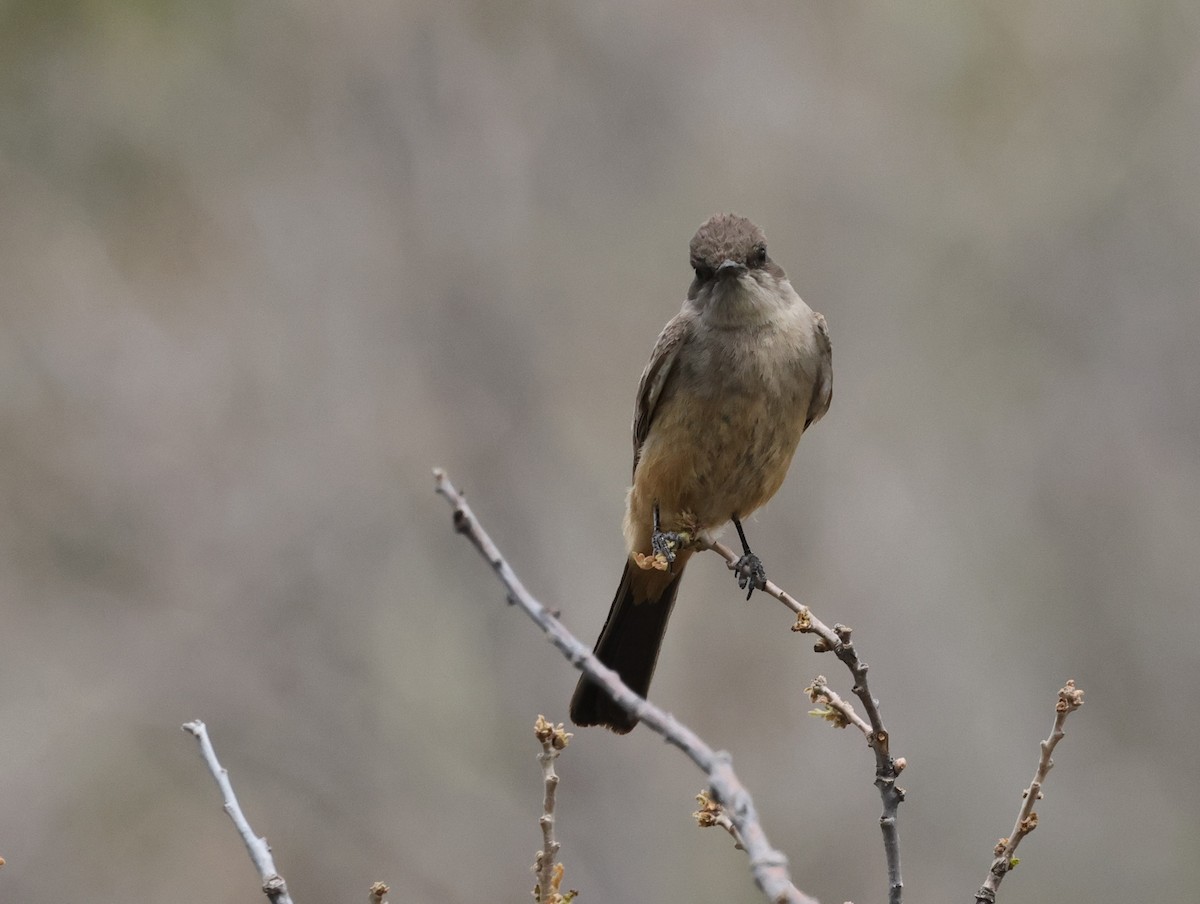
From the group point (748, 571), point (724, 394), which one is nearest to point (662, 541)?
point (748, 571)

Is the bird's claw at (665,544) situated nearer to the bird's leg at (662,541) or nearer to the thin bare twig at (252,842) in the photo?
the bird's leg at (662,541)

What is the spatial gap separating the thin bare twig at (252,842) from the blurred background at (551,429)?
19.8 ft

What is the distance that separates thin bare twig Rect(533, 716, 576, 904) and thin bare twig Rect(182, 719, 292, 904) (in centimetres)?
39

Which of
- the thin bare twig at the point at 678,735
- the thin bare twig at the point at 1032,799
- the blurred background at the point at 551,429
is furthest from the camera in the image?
the blurred background at the point at 551,429

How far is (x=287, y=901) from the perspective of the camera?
2258 mm

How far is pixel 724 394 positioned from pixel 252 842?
115 inches

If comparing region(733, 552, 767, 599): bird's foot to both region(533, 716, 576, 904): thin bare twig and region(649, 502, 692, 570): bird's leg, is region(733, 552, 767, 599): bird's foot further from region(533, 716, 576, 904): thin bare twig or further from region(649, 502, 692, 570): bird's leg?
region(533, 716, 576, 904): thin bare twig

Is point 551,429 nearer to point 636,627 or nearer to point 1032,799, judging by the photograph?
point 636,627

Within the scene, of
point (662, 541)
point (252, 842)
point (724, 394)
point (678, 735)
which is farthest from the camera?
point (662, 541)

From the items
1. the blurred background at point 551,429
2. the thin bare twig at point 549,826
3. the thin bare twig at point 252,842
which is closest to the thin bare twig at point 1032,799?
the thin bare twig at point 549,826

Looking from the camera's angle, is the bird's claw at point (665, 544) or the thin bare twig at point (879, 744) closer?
the thin bare twig at point (879, 744)

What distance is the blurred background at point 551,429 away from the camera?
8.79 m

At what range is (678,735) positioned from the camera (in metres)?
1.84

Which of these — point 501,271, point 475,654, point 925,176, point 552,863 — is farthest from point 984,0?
point 552,863
